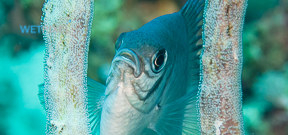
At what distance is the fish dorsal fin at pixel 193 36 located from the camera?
2.53 m

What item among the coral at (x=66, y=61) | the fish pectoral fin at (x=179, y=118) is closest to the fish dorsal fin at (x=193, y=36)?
the fish pectoral fin at (x=179, y=118)

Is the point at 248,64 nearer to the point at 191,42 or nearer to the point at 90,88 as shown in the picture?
the point at 191,42

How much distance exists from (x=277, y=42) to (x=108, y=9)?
7.72ft

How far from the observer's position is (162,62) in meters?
2.14

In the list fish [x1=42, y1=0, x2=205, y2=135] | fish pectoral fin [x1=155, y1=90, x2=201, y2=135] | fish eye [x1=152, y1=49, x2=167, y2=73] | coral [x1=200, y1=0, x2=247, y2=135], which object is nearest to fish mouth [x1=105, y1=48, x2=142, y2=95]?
fish [x1=42, y1=0, x2=205, y2=135]

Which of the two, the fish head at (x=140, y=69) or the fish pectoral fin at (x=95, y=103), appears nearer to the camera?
the fish head at (x=140, y=69)

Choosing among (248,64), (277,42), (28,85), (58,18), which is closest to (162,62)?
(58,18)

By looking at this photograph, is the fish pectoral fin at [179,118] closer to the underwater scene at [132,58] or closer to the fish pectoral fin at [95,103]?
the underwater scene at [132,58]

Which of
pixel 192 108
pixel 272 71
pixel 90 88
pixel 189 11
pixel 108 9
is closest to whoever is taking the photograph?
pixel 192 108

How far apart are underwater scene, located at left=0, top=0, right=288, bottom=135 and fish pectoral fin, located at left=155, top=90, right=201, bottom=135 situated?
1cm

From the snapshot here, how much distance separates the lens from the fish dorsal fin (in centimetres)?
253

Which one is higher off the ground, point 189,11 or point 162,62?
point 189,11

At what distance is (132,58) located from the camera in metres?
1.91

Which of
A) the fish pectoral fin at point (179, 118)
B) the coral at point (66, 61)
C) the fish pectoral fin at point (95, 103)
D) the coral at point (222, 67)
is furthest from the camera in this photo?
the fish pectoral fin at point (95, 103)
